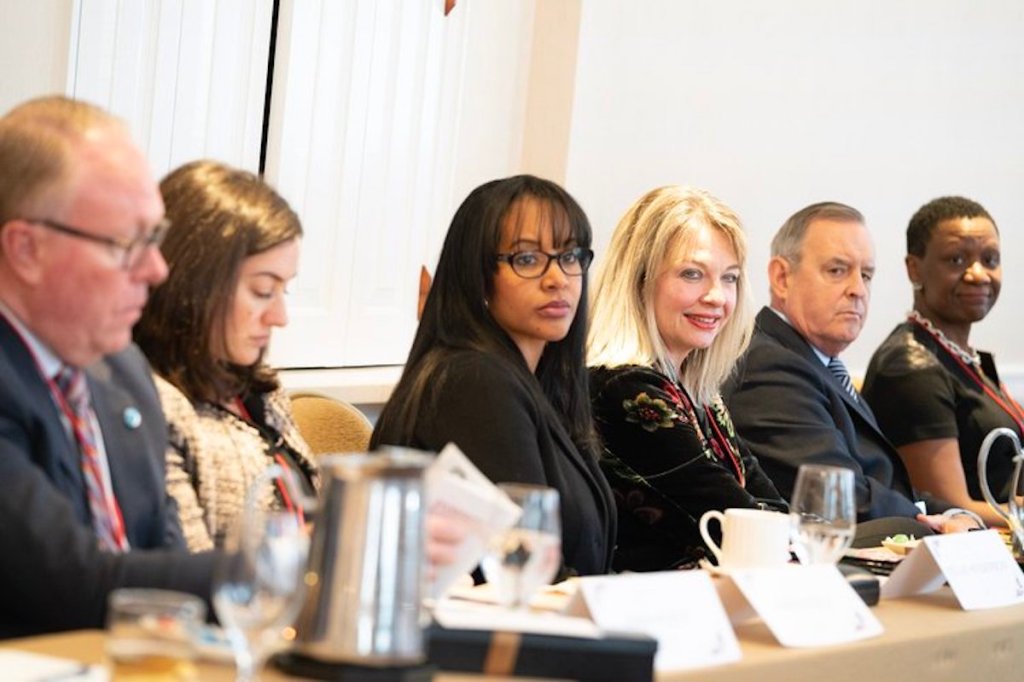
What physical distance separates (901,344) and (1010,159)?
244 cm

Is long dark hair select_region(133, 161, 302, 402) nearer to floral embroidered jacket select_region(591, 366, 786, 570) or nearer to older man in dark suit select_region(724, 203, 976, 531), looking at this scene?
floral embroidered jacket select_region(591, 366, 786, 570)

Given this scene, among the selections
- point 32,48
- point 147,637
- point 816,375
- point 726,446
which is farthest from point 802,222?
point 147,637

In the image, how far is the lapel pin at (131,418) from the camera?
7.27 ft

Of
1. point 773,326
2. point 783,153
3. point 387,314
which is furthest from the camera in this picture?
point 783,153

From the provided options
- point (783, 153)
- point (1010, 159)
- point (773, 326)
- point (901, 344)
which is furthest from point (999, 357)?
point (773, 326)

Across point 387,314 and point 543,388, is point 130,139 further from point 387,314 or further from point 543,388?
point 387,314

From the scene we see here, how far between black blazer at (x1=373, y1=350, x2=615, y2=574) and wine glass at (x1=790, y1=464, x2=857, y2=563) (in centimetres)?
58

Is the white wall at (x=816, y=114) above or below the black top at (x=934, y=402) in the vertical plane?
above

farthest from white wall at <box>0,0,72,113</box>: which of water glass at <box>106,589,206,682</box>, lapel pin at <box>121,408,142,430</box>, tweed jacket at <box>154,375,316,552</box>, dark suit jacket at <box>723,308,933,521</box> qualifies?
water glass at <box>106,589,206,682</box>

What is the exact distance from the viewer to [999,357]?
7230 mm

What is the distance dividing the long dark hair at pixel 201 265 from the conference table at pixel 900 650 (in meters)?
0.75

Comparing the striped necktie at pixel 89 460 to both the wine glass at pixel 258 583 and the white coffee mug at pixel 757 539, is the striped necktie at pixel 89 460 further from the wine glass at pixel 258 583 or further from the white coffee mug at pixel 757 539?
the white coffee mug at pixel 757 539

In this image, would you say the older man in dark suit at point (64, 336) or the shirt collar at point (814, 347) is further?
the shirt collar at point (814, 347)

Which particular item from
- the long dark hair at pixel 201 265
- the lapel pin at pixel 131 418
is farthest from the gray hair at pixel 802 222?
the lapel pin at pixel 131 418
